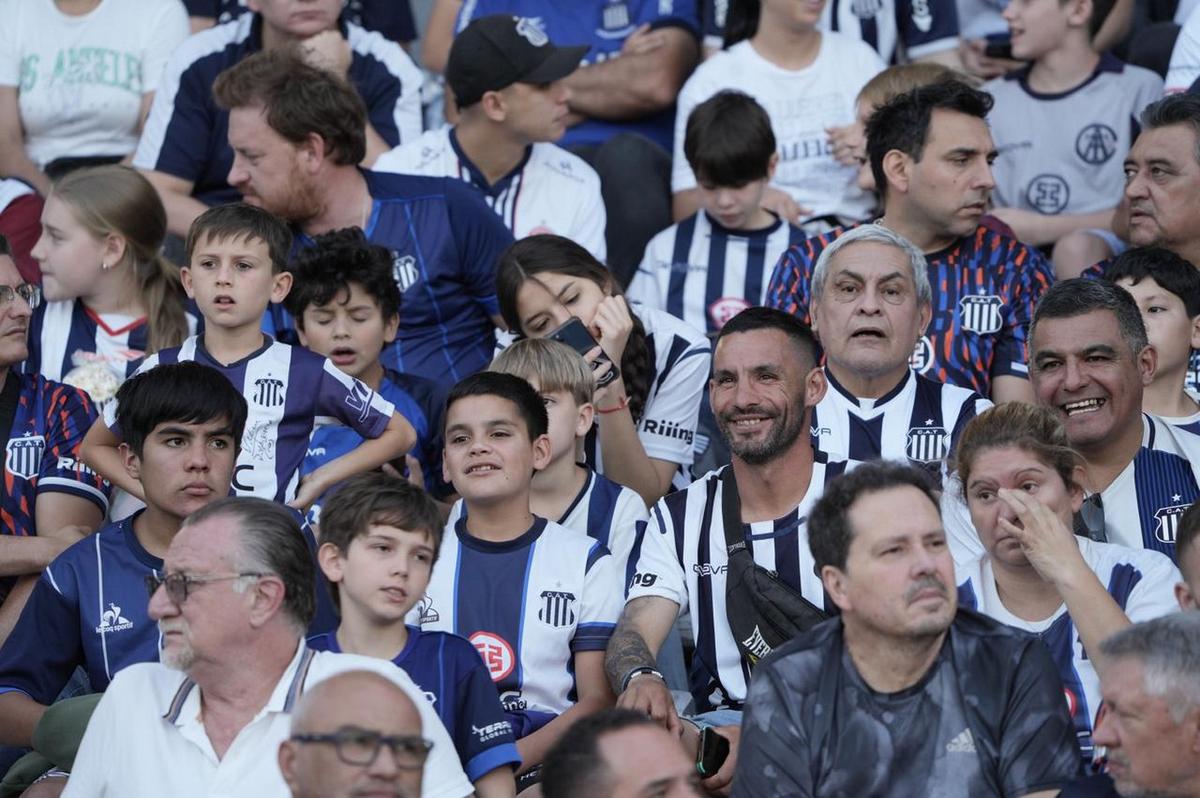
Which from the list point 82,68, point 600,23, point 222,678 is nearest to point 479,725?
point 222,678

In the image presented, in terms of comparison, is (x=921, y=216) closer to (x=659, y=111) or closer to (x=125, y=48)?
(x=659, y=111)

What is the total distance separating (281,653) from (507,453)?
3.82 feet

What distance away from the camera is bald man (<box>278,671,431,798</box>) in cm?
319

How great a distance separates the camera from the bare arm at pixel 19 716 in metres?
4.71

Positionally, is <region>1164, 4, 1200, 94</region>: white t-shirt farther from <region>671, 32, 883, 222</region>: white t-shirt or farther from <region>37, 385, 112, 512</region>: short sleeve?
<region>37, 385, 112, 512</region>: short sleeve

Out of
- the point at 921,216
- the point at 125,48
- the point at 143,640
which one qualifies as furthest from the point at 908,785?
the point at 125,48

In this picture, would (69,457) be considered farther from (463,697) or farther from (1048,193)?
(1048,193)

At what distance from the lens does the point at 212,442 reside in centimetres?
500

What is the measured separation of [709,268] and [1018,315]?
1.32 meters

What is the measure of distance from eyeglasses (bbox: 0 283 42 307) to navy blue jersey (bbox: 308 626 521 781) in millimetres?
1924

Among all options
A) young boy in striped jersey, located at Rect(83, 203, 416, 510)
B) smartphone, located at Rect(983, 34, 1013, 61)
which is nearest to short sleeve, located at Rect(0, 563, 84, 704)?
young boy in striped jersey, located at Rect(83, 203, 416, 510)

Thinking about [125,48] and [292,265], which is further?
[125,48]

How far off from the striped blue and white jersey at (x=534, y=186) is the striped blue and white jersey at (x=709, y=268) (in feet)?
0.86

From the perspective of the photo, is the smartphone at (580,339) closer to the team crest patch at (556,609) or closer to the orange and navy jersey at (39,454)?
the team crest patch at (556,609)
